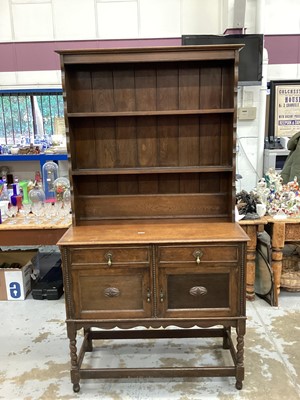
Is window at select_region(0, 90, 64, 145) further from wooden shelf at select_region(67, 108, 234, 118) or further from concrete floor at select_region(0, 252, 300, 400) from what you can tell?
wooden shelf at select_region(67, 108, 234, 118)

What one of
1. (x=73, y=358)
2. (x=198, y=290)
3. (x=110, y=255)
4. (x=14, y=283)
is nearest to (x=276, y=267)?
(x=198, y=290)

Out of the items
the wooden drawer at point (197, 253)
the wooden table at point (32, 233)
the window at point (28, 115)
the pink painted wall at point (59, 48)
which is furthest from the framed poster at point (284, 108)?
the wooden drawer at point (197, 253)

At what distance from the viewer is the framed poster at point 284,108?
515 cm

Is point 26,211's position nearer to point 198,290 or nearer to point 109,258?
point 109,258

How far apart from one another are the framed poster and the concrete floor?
2758 millimetres

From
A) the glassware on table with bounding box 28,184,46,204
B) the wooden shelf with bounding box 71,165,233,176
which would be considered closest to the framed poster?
the wooden shelf with bounding box 71,165,233,176

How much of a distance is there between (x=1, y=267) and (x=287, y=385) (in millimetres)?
2606

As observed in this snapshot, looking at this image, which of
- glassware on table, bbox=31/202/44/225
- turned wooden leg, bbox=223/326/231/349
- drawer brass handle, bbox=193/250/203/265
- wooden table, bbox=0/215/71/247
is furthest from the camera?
glassware on table, bbox=31/202/44/225

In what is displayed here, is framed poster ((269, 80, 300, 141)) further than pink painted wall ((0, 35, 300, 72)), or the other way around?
framed poster ((269, 80, 300, 141))

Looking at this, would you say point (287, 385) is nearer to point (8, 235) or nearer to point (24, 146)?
point (8, 235)

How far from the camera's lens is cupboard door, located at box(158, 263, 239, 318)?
86.4 inches

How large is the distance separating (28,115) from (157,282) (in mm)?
3978

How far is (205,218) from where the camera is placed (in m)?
2.59

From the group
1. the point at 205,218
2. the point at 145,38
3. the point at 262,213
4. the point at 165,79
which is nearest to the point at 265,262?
the point at 262,213
